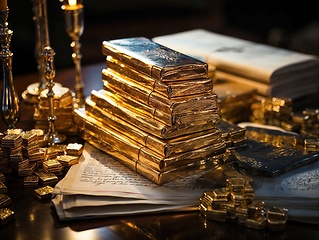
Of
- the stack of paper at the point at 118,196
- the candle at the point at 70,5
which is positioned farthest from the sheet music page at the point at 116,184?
the candle at the point at 70,5

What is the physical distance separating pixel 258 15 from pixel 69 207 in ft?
11.6

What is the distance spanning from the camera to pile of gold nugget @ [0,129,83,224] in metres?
1.36

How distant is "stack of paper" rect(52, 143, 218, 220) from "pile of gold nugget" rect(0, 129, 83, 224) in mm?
67

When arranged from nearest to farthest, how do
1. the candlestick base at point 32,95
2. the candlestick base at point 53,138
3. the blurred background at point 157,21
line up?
the candlestick base at point 53,138 → the candlestick base at point 32,95 → the blurred background at point 157,21

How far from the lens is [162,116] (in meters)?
1.31

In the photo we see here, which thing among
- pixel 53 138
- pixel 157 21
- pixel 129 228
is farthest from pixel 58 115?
pixel 157 21

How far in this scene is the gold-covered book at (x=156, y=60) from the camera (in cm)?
131

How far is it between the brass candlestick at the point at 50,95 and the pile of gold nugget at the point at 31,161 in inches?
4.0

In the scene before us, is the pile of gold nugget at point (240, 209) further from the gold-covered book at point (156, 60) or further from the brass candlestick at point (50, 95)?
the brass candlestick at point (50, 95)

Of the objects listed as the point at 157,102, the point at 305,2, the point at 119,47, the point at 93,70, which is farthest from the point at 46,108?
the point at 305,2

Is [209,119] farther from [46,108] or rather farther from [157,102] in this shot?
[46,108]

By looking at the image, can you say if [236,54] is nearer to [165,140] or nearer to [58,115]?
[58,115]

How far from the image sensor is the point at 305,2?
4168 millimetres

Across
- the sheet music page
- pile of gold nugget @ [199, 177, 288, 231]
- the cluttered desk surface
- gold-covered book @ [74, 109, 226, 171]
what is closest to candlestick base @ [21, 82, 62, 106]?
the cluttered desk surface
